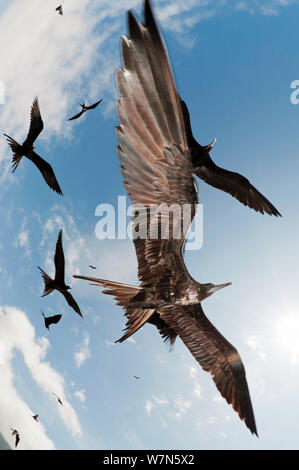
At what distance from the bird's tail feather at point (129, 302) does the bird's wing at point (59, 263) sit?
0.89m

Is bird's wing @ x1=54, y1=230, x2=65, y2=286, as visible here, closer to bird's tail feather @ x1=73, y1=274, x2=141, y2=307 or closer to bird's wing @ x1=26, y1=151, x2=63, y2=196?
bird's tail feather @ x1=73, y1=274, x2=141, y2=307

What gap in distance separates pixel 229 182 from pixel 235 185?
0.10m

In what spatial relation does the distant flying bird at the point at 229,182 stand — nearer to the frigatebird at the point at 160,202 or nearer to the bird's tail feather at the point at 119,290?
the frigatebird at the point at 160,202

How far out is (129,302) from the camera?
353cm

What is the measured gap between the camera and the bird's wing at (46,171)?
6.22 m

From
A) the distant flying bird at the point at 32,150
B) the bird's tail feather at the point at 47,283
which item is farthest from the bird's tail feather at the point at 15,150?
the bird's tail feather at the point at 47,283

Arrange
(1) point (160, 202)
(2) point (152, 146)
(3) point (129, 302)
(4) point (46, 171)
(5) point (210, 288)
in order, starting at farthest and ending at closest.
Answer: (4) point (46, 171)
(5) point (210, 288)
(3) point (129, 302)
(1) point (160, 202)
(2) point (152, 146)

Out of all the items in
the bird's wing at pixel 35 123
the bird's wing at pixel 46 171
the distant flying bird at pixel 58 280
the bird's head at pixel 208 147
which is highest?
the bird's wing at pixel 35 123

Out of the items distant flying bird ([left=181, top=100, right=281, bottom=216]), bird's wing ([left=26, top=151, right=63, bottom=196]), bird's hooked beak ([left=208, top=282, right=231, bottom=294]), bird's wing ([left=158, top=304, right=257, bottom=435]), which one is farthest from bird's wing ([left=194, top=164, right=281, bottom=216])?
bird's wing ([left=26, top=151, right=63, bottom=196])

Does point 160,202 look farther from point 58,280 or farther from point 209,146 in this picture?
point 58,280

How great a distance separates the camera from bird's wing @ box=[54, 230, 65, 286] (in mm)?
3971

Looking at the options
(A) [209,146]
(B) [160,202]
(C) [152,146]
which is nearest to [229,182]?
(A) [209,146]

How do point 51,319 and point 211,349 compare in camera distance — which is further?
point 51,319
